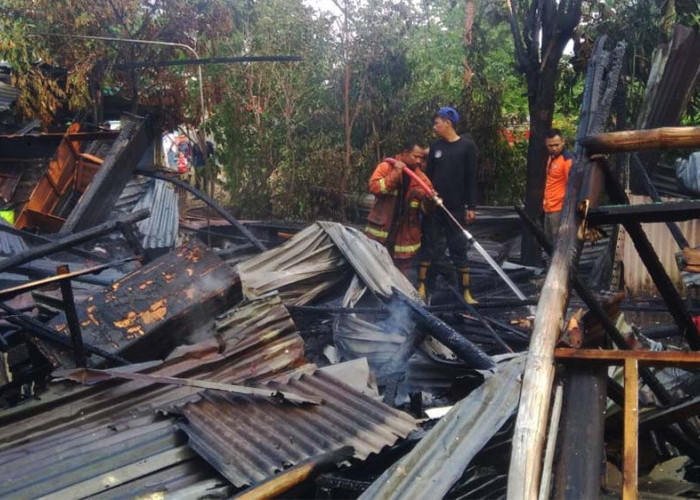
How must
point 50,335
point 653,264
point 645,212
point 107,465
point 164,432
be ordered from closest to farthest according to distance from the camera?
point 645,212 < point 653,264 < point 107,465 < point 164,432 < point 50,335

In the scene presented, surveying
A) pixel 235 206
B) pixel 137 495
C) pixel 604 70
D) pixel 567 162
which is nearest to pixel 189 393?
pixel 137 495

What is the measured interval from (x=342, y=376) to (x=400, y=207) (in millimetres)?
3826

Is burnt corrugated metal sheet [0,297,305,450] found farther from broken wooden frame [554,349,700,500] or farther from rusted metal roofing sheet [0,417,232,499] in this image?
broken wooden frame [554,349,700,500]

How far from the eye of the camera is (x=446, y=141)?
7.89 m

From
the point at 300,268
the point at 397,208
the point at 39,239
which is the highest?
the point at 397,208

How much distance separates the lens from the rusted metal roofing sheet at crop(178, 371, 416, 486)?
3.23 metres

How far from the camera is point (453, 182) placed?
25.8ft

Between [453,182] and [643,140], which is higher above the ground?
[643,140]

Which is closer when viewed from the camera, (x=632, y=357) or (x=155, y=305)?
(x=632, y=357)

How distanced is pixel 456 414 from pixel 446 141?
5.15 m

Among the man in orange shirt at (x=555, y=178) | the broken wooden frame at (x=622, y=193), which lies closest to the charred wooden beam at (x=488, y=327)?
the man in orange shirt at (x=555, y=178)

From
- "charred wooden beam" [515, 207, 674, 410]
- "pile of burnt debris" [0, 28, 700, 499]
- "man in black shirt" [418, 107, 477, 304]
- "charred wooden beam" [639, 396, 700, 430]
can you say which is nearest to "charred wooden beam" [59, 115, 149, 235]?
"pile of burnt debris" [0, 28, 700, 499]

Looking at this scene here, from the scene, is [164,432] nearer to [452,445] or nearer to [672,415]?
[452,445]

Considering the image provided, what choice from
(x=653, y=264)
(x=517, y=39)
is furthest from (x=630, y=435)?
(x=517, y=39)
